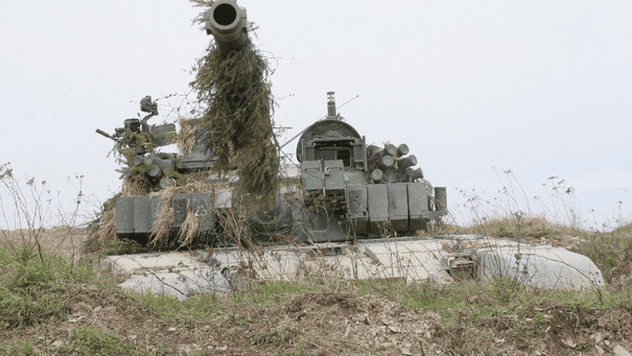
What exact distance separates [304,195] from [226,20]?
121 inches

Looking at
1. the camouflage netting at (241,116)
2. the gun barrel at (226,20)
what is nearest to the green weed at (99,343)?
the camouflage netting at (241,116)

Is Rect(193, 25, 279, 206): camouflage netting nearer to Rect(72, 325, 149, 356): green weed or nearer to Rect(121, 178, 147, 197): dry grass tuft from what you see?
Rect(72, 325, 149, 356): green weed

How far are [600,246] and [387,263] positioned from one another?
3.56 m

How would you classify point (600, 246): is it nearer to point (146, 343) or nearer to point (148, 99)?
point (146, 343)

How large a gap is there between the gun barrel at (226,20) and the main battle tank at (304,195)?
1.10m

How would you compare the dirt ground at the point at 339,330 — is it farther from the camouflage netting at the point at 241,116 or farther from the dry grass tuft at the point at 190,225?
the dry grass tuft at the point at 190,225

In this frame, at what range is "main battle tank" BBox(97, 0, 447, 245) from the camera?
23.4 feet

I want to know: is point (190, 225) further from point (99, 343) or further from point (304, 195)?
point (99, 343)

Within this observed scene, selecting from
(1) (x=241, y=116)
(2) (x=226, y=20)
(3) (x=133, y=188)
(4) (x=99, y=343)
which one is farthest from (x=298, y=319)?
(3) (x=133, y=188)

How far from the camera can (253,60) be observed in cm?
527

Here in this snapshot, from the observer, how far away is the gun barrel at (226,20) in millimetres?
4594

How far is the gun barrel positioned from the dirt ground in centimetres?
218

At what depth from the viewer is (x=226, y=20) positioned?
472cm

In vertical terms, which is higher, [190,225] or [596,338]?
[190,225]
